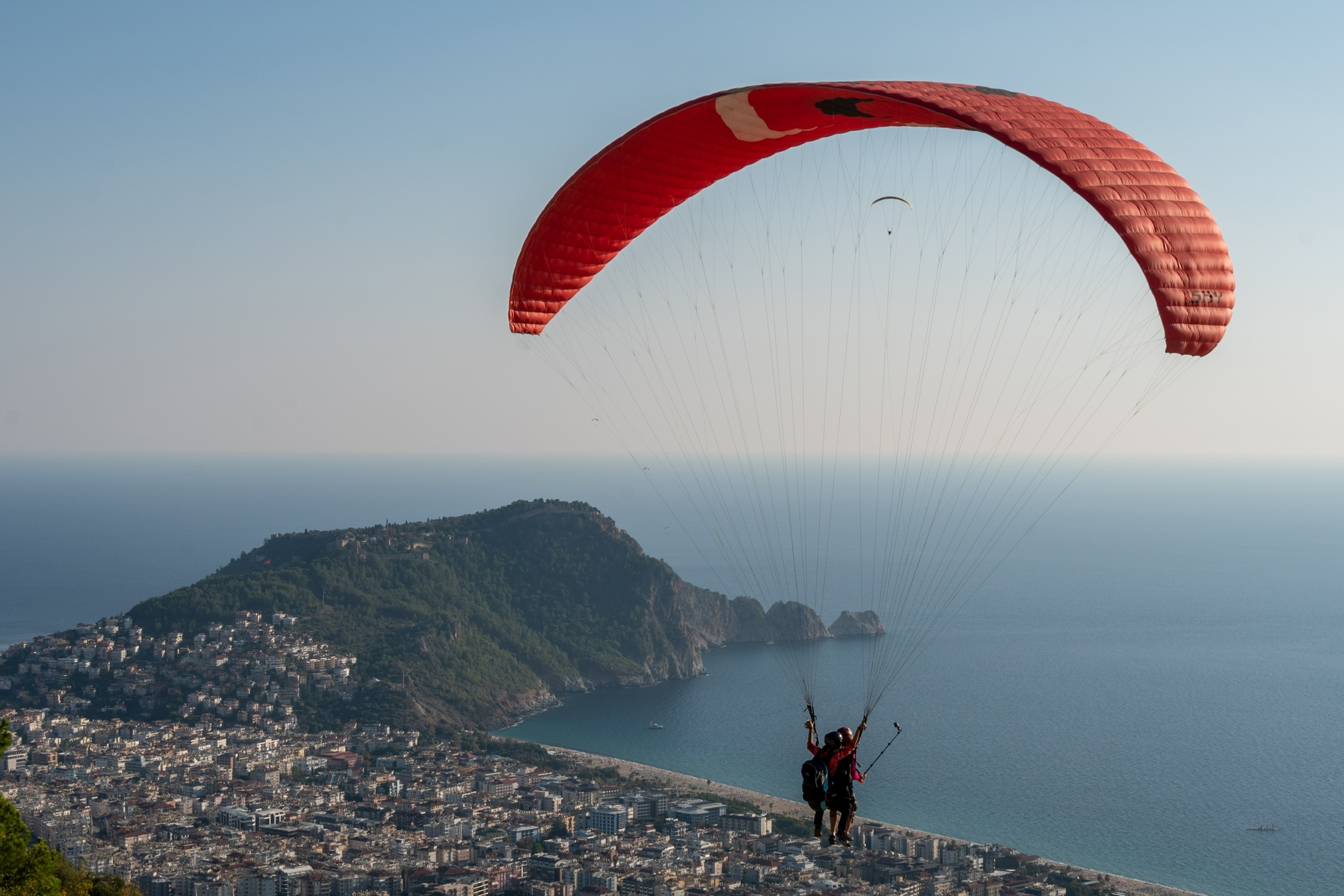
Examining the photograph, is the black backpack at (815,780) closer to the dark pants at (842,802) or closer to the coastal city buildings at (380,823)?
the dark pants at (842,802)

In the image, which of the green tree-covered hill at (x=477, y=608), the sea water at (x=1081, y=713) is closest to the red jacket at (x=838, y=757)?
the sea water at (x=1081, y=713)

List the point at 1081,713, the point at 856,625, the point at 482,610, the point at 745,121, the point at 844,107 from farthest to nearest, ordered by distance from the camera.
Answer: the point at 856,625 < the point at 482,610 < the point at 1081,713 < the point at 745,121 < the point at 844,107

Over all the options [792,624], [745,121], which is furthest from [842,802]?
[792,624]

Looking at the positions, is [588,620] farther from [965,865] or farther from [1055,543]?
[1055,543]

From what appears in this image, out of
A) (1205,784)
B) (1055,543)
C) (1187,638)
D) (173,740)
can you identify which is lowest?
(173,740)

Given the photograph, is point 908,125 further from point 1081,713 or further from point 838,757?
point 1081,713

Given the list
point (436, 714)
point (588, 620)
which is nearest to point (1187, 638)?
point (588, 620)
